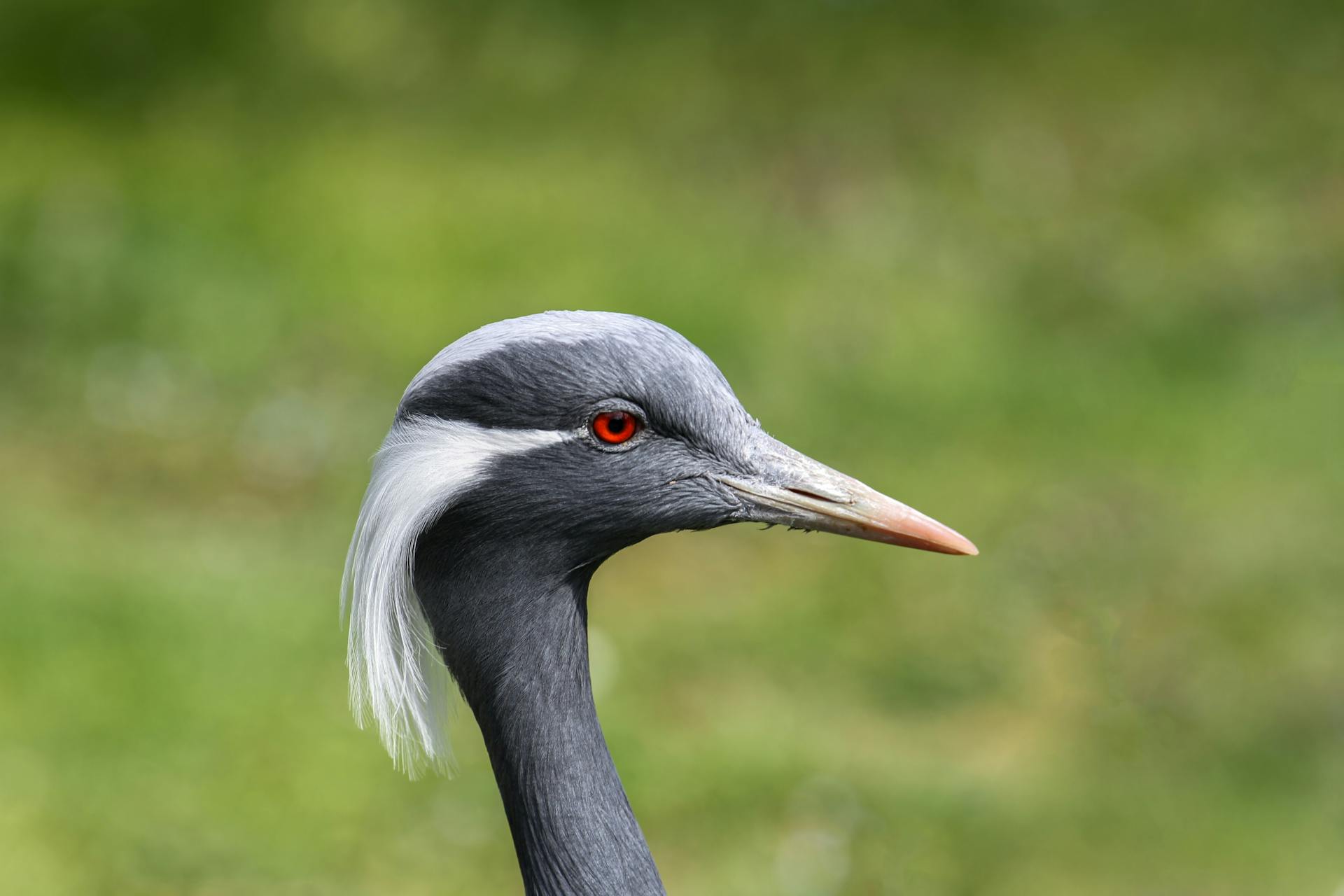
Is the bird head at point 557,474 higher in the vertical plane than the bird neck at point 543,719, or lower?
higher

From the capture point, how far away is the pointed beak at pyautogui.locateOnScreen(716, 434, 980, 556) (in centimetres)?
310

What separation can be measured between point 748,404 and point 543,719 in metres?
5.17

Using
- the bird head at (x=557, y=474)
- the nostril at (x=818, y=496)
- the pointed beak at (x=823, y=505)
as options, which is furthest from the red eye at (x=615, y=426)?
the nostril at (x=818, y=496)

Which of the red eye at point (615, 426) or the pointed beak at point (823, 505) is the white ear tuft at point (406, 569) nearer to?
→ the red eye at point (615, 426)

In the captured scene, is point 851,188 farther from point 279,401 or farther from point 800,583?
point 279,401

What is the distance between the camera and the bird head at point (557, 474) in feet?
9.77

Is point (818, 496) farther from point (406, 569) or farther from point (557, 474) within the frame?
point (406, 569)

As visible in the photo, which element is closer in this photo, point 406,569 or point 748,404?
point 406,569

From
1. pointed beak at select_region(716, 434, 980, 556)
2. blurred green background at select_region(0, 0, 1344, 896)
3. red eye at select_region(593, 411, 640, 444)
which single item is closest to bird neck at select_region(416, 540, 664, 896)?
red eye at select_region(593, 411, 640, 444)

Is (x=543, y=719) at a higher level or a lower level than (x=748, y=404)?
lower

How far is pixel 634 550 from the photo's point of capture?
25.2 ft

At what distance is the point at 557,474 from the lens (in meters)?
3.02

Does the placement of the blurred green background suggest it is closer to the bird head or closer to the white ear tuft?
the white ear tuft

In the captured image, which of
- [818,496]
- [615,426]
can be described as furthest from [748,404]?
[615,426]
